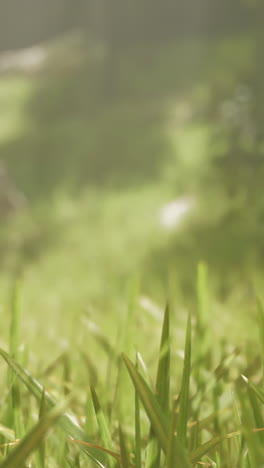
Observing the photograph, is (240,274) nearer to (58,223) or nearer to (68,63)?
(58,223)

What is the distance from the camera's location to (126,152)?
2.95 m

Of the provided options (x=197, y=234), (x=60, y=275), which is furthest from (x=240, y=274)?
(x=60, y=275)

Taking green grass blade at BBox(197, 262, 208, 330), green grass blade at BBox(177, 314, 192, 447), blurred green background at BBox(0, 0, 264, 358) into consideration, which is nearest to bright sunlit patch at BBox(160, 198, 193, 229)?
blurred green background at BBox(0, 0, 264, 358)

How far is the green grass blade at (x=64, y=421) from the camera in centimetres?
19

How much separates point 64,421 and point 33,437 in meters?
0.06

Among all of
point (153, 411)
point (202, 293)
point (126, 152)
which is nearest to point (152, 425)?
point (153, 411)

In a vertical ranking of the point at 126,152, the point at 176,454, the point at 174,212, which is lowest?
the point at 176,454

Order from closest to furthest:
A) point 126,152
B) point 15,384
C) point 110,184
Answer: point 15,384 < point 110,184 < point 126,152

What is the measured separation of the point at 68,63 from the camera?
3568 millimetres

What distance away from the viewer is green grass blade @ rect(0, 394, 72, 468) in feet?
0.41

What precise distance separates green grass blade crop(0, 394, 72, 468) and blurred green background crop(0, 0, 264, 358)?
1106 millimetres

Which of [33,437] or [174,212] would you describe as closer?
[33,437]

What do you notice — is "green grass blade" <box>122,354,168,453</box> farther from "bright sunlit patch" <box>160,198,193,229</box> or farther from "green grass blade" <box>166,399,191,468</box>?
"bright sunlit patch" <box>160,198,193,229</box>

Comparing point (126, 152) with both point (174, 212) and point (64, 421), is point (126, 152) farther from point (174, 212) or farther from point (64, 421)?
point (64, 421)
